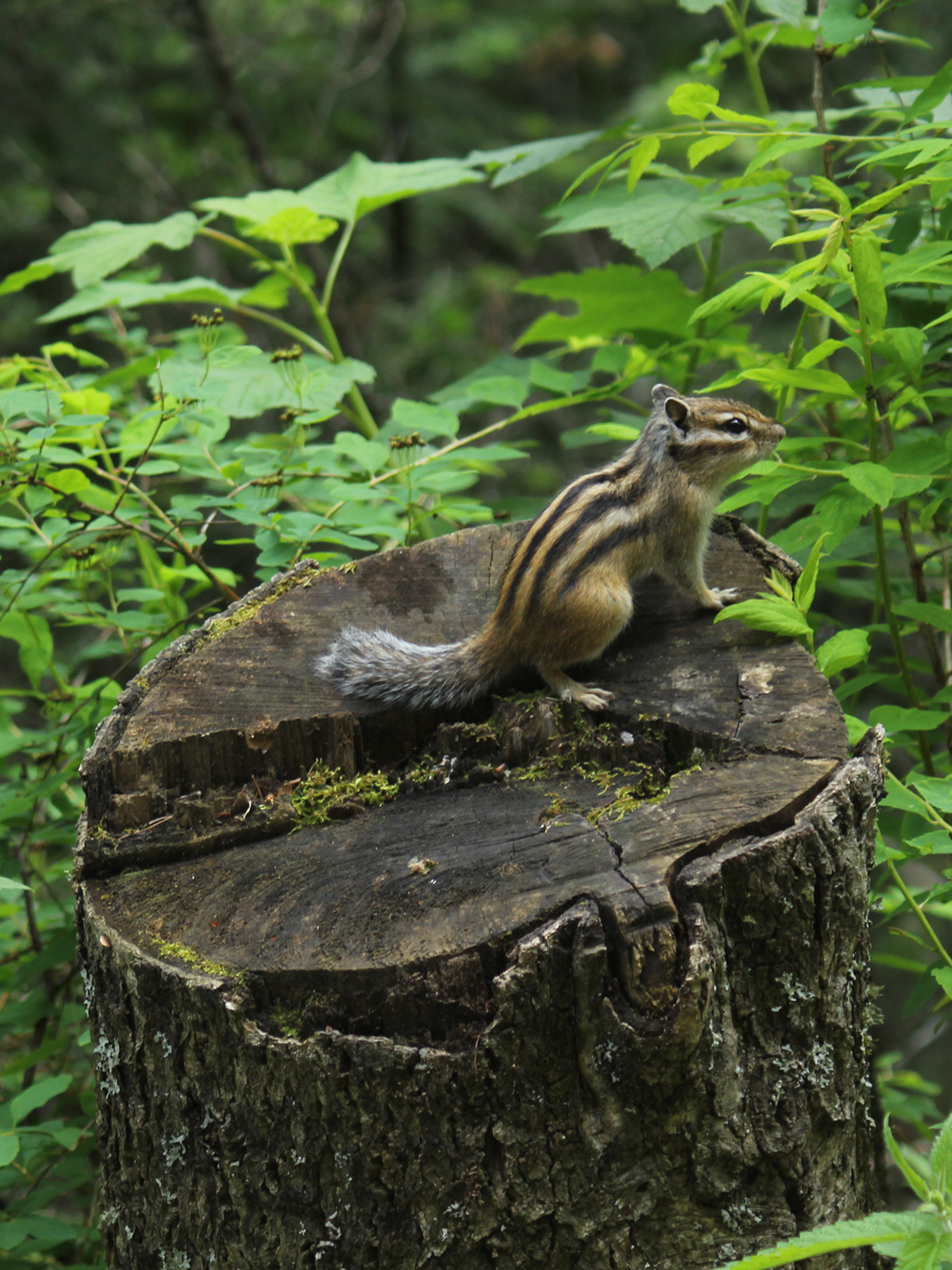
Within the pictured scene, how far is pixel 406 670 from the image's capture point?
2314 millimetres

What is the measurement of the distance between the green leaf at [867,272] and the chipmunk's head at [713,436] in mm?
716

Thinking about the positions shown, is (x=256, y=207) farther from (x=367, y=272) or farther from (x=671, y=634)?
(x=367, y=272)

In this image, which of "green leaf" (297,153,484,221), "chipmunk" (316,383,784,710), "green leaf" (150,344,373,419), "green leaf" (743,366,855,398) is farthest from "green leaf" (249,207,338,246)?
"green leaf" (743,366,855,398)

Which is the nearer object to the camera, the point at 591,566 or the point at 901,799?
the point at 901,799

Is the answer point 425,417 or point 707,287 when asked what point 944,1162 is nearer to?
point 425,417

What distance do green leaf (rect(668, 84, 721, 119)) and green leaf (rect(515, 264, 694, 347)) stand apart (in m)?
0.79

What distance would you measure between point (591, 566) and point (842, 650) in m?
0.63

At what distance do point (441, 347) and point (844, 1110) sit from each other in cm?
650

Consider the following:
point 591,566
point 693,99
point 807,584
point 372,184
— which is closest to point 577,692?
point 591,566

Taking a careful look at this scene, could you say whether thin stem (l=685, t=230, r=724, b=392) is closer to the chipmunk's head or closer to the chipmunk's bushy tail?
the chipmunk's head

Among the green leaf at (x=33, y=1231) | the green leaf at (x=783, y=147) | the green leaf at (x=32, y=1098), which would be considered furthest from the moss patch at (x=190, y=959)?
the green leaf at (x=783, y=147)

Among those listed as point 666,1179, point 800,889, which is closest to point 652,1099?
point 666,1179

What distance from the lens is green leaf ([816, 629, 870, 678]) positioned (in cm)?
206

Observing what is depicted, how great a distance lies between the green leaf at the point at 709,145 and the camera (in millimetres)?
2388
